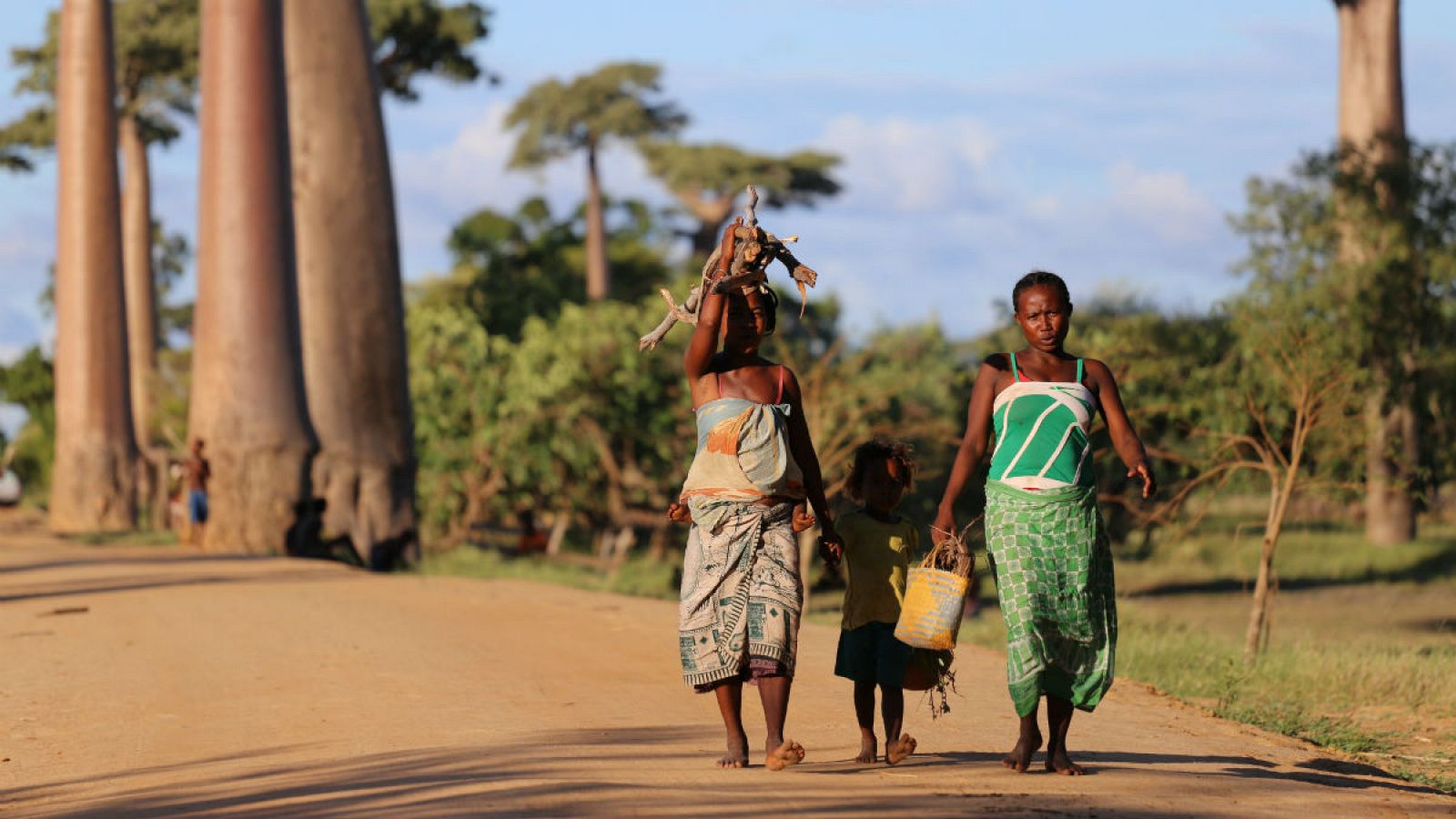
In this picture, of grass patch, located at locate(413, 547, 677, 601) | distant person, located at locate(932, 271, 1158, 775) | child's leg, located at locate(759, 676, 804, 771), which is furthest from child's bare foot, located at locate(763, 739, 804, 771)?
grass patch, located at locate(413, 547, 677, 601)

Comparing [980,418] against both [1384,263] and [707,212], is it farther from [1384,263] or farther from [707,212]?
[707,212]

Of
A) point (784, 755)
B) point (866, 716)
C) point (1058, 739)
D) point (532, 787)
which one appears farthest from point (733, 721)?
point (1058, 739)

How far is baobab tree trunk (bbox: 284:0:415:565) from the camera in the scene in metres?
23.8

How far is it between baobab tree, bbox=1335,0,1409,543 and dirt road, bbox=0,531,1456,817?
61.8 ft

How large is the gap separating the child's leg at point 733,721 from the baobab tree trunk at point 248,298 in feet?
54.4

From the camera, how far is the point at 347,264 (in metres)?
23.9

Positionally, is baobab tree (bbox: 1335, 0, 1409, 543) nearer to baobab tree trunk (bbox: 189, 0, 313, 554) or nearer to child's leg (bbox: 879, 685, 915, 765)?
baobab tree trunk (bbox: 189, 0, 313, 554)

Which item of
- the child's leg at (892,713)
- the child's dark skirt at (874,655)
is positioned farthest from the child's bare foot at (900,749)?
the child's dark skirt at (874,655)

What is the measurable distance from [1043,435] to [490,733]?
2685mm

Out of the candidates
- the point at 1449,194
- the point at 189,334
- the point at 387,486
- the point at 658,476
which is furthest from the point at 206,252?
the point at 189,334

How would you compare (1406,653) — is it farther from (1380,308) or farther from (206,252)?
(1380,308)

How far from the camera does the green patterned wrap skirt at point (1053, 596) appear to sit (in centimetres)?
686

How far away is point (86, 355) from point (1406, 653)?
1028 inches

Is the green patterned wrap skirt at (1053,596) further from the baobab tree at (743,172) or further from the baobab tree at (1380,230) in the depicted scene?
the baobab tree at (743,172)
